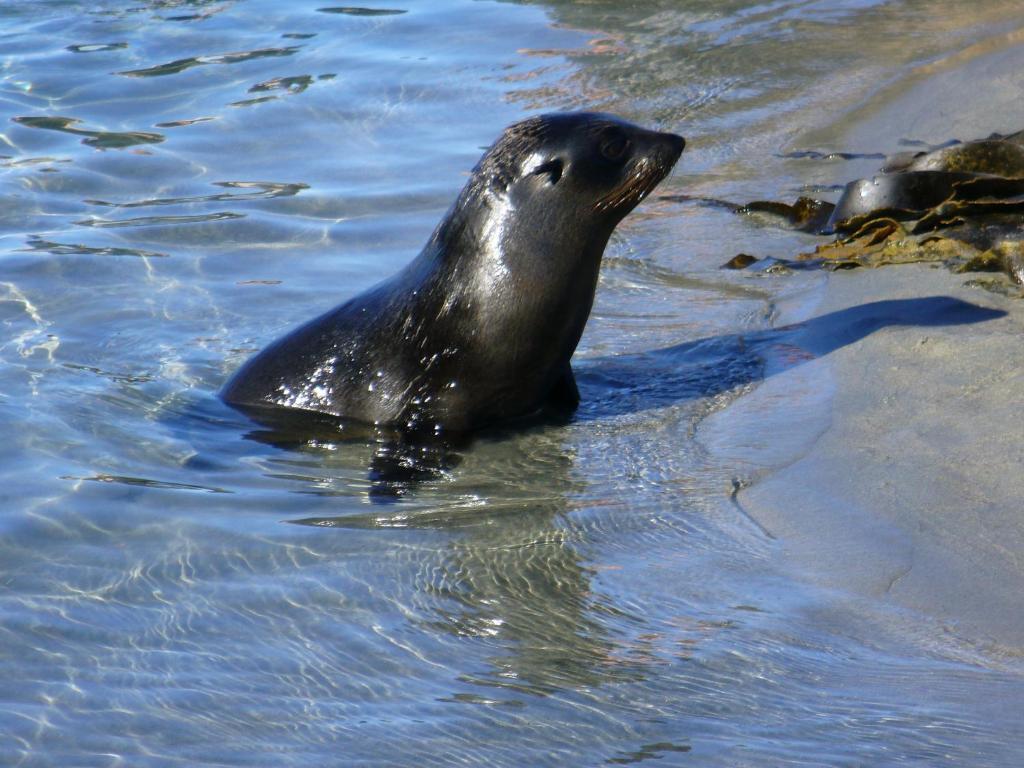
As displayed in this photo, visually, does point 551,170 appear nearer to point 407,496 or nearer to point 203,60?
point 407,496

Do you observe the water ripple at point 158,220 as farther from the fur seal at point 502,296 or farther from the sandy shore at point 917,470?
the sandy shore at point 917,470

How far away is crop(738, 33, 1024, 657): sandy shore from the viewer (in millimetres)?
3863

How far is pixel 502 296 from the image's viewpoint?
5.88 m

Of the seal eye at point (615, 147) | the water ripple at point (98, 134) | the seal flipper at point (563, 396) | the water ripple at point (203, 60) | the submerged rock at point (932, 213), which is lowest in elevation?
the seal flipper at point (563, 396)

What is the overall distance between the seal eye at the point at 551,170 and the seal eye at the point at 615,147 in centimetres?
20

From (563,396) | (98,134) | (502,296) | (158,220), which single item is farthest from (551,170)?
(98,134)

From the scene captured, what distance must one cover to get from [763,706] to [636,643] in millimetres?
479

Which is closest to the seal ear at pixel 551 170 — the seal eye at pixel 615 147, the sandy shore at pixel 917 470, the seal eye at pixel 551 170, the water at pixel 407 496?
the seal eye at pixel 551 170

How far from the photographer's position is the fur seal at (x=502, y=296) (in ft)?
19.2

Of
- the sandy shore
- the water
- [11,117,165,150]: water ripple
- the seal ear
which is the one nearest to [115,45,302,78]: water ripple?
the water

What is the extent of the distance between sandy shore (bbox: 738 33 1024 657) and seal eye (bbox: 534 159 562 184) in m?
1.22

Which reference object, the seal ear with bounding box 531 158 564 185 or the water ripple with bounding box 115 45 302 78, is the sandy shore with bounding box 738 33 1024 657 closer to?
the seal ear with bounding box 531 158 564 185

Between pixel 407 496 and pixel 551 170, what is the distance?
1.64 metres

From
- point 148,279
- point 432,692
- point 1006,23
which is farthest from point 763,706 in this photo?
point 1006,23
